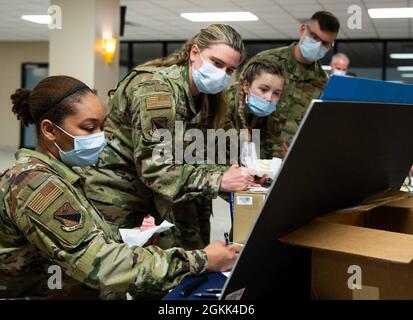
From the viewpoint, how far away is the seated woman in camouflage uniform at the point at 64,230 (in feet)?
3.62

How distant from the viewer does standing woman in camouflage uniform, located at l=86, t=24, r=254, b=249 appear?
1644 millimetres

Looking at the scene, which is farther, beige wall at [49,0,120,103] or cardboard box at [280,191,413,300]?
beige wall at [49,0,120,103]

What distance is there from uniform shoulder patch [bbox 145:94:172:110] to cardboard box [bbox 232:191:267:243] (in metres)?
0.34

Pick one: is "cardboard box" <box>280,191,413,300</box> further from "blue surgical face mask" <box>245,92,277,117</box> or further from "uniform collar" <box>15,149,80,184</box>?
"blue surgical face mask" <box>245,92,277,117</box>

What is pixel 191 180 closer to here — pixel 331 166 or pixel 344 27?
pixel 331 166

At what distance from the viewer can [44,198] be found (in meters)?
1.10

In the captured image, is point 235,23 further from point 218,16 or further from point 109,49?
point 109,49

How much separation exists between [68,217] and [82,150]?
10.0 inches

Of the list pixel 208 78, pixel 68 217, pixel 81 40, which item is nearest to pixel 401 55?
pixel 81 40

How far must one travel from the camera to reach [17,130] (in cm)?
1224

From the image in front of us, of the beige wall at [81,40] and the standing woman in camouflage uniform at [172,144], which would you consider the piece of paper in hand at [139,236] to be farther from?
the beige wall at [81,40]

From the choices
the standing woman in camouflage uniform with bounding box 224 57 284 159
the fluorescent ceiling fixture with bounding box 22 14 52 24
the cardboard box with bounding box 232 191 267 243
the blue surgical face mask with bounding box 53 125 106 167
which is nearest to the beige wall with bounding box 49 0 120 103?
the fluorescent ceiling fixture with bounding box 22 14 52 24

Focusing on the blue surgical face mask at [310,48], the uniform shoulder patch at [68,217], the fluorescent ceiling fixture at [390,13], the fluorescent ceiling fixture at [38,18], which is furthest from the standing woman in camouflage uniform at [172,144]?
the fluorescent ceiling fixture at [38,18]
